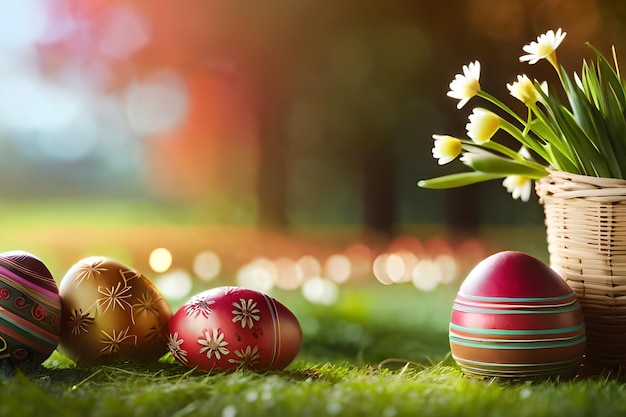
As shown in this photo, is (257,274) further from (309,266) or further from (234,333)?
(234,333)

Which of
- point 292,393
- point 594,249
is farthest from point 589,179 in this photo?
point 292,393

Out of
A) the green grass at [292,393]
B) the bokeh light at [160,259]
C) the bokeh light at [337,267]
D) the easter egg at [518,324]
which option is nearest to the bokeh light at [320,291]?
the bokeh light at [337,267]

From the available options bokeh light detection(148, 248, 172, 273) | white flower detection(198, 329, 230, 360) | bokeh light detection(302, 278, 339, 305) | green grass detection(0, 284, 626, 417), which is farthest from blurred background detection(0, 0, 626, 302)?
white flower detection(198, 329, 230, 360)

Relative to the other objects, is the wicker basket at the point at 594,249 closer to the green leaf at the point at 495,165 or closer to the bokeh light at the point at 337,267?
the green leaf at the point at 495,165

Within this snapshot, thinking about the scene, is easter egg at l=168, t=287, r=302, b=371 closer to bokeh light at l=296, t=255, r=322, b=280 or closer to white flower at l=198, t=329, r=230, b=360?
white flower at l=198, t=329, r=230, b=360

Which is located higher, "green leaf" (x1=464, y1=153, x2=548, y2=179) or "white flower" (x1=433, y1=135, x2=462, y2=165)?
"white flower" (x1=433, y1=135, x2=462, y2=165)
